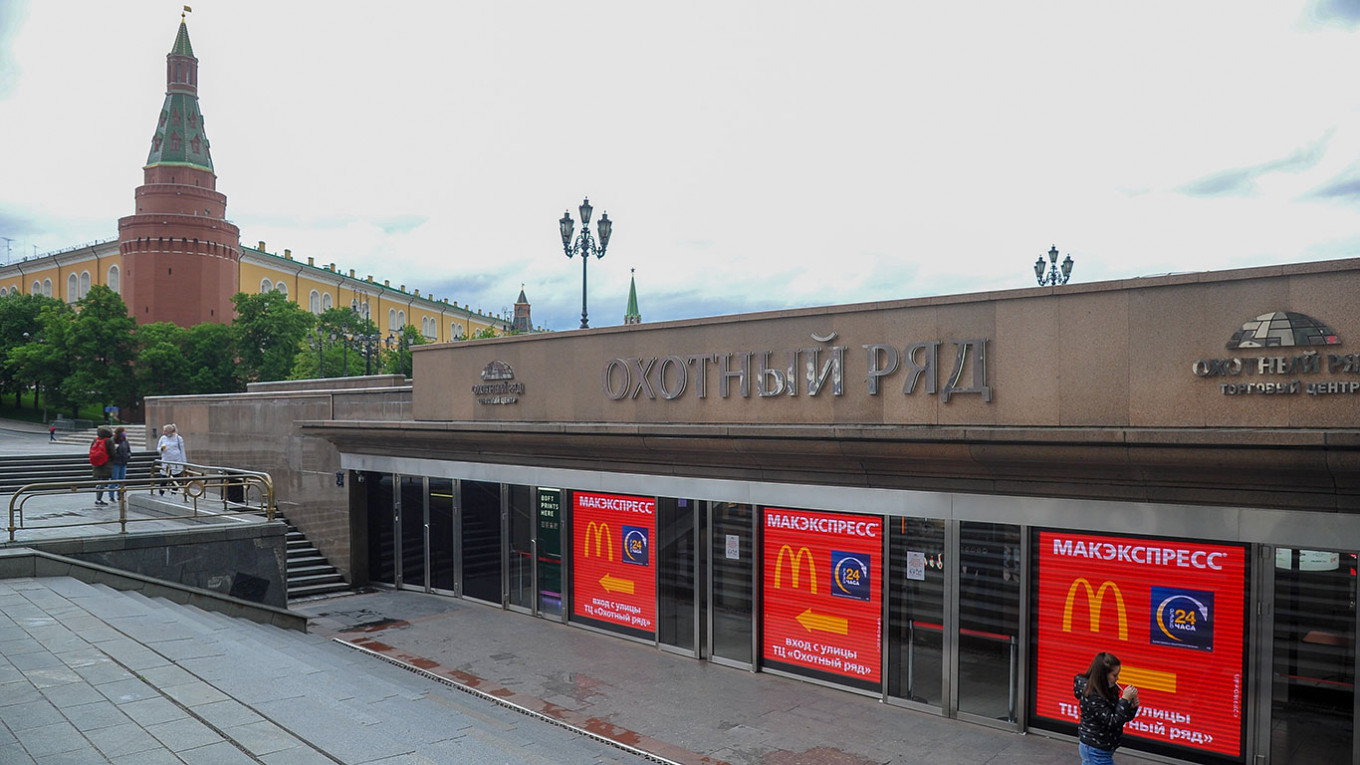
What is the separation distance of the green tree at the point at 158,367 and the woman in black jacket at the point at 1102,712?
70.1 m

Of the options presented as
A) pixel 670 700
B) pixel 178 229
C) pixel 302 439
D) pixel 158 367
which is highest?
pixel 178 229

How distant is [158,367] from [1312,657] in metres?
71.3

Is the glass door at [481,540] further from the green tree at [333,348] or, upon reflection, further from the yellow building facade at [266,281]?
the yellow building facade at [266,281]

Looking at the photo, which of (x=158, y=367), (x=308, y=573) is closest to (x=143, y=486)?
(x=308, y=573)

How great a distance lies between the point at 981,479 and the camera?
10539 mm

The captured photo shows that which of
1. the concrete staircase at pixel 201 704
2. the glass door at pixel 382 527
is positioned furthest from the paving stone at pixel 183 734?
the glass door at pixel 382 527

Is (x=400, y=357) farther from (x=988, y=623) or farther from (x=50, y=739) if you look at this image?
(x=50, y=739)

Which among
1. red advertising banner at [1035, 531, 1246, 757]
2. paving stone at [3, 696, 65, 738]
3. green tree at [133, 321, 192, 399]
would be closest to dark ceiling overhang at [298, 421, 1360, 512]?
red advertising banner at [1035, 531, 1246, 757]

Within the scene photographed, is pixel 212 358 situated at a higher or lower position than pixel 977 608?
higher

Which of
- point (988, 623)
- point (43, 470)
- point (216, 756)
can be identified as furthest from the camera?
point (43, 470)

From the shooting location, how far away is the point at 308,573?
20.2m

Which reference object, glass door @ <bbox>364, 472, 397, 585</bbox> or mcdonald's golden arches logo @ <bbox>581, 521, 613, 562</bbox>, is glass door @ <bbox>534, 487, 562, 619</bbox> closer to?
mcdonald's golden arches logo @ <bbox>581, 521, 613, 562</bbox>

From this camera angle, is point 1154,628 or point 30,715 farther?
point 1154,628

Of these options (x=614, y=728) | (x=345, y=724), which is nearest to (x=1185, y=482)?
(x=614, y=728)
